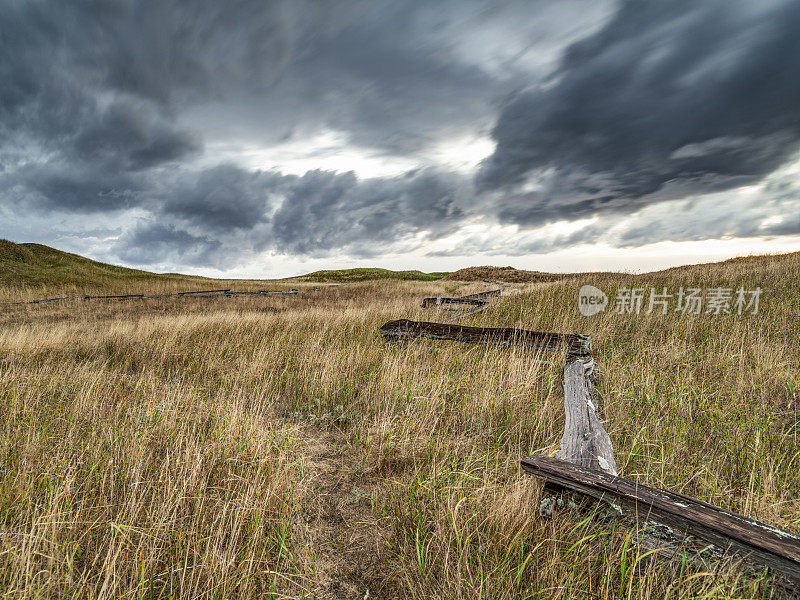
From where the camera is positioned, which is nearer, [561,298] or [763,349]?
[763,349]

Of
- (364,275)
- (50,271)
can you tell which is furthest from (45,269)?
(364,275)

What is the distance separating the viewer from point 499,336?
5.59 m

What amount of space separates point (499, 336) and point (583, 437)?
10.3 feet

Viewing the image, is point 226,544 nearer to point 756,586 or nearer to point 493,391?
point 756,586

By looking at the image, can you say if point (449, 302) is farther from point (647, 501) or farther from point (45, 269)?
point (45, 269)

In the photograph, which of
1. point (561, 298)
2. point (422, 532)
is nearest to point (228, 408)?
point (422, 532)

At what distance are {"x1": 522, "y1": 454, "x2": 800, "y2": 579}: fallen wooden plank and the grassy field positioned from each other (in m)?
0.20

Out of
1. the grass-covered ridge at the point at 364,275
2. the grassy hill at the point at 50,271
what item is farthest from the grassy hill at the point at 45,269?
the grass-covered ridge at the point at 364,275

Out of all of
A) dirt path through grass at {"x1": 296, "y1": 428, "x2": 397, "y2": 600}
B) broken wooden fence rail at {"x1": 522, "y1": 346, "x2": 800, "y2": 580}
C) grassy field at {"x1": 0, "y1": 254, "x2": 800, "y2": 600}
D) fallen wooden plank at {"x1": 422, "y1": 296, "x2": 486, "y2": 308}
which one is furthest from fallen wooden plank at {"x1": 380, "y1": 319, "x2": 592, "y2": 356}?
fallen wooden plank at {"x1": 422, "y1": 296, "x2": 486, "y2": 308}

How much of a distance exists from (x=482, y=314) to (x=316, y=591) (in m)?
8.54

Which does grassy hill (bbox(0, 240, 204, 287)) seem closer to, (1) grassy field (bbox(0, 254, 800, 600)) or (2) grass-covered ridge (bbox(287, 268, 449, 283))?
(1) grassy field (bbox(0, 254, 800, 600))

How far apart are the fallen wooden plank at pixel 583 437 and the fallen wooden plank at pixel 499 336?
1.41m

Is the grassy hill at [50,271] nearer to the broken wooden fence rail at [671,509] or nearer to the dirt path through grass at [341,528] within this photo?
the dirt path through grass at [341,528]

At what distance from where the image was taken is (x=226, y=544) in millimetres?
1952
